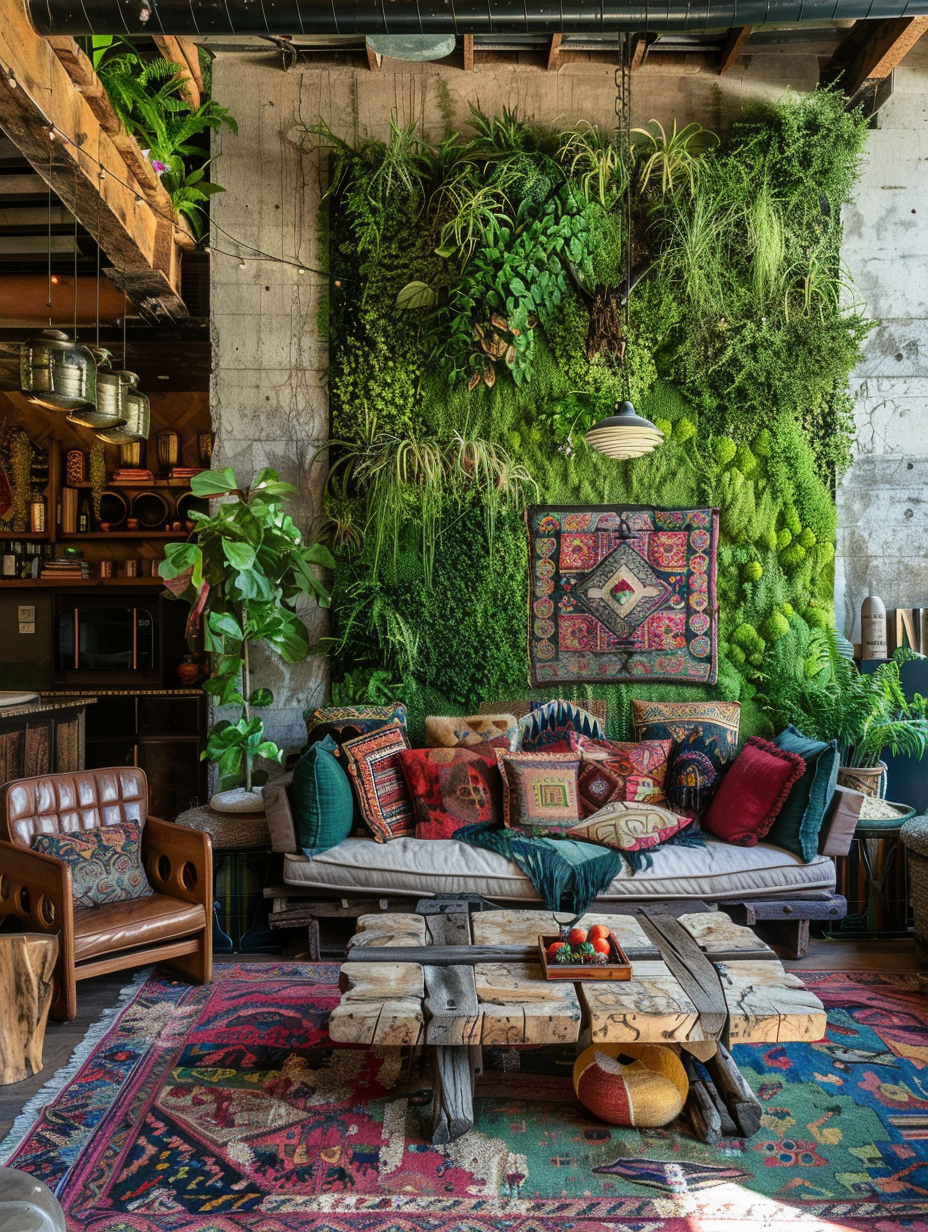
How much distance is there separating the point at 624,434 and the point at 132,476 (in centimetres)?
476

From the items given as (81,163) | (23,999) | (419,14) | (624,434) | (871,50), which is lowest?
(23,999)

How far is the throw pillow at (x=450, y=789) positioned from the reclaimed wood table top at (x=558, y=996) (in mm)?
1121

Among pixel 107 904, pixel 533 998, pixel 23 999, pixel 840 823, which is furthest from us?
pixel 840 823

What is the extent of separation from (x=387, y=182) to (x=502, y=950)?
395 centimetres

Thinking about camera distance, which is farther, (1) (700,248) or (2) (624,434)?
(1) (700,248)

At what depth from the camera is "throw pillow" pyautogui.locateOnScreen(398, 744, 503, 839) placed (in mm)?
3953

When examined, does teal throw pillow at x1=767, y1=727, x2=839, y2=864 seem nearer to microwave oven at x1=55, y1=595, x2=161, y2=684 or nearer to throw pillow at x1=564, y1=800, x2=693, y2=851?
throw pillow at x1=564, y1=800, x2=693, y2=851

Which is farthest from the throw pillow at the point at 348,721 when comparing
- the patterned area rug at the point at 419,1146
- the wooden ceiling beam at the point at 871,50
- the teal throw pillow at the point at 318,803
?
the wooden ceiling beam at the point at 871,50

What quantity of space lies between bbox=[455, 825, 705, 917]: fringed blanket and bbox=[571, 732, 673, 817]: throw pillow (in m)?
0.30

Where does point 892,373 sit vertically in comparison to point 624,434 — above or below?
above

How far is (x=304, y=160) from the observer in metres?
4.79

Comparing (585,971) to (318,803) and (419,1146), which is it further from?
(318,803)

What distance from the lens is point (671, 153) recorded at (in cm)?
457

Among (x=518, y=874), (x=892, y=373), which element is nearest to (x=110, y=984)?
(x=518, y=874)
